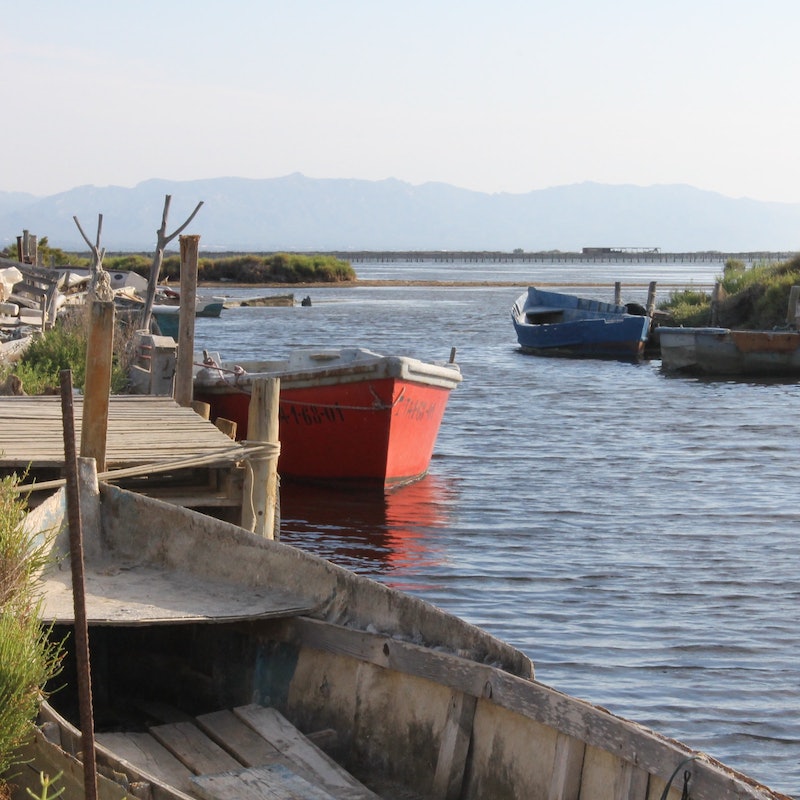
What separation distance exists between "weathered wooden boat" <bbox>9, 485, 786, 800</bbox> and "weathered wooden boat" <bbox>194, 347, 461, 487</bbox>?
7236mm

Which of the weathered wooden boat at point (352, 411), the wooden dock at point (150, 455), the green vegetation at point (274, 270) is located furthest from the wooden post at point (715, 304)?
the green vegetation at point (274, 270)

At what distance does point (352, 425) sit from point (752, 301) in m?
25.6

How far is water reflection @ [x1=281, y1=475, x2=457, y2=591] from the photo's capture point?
506 inches

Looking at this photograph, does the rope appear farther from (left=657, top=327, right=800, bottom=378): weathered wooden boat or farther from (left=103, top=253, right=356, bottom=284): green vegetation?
(left=103, top=253, right=356, bottom=284): green vegetation

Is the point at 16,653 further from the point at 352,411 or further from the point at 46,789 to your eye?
the point at 352,411

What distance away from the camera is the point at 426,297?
83.2 m

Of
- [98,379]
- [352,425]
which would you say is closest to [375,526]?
[352,425]

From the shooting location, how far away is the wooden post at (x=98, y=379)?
8.61 metres

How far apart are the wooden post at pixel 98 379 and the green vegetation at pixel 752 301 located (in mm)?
29218

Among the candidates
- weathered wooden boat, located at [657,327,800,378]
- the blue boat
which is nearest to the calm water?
weathered wooden boat, located at [657,327,800,378]

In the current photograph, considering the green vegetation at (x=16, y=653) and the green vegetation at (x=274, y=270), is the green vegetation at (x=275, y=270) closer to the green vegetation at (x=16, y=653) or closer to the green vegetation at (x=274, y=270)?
the green vegetation at (x=274, y=270)

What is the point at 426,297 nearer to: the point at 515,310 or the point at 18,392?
the point at 515,310

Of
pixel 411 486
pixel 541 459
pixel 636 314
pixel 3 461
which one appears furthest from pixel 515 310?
→ pixel 3 461

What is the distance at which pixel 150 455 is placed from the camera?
32.1ft
